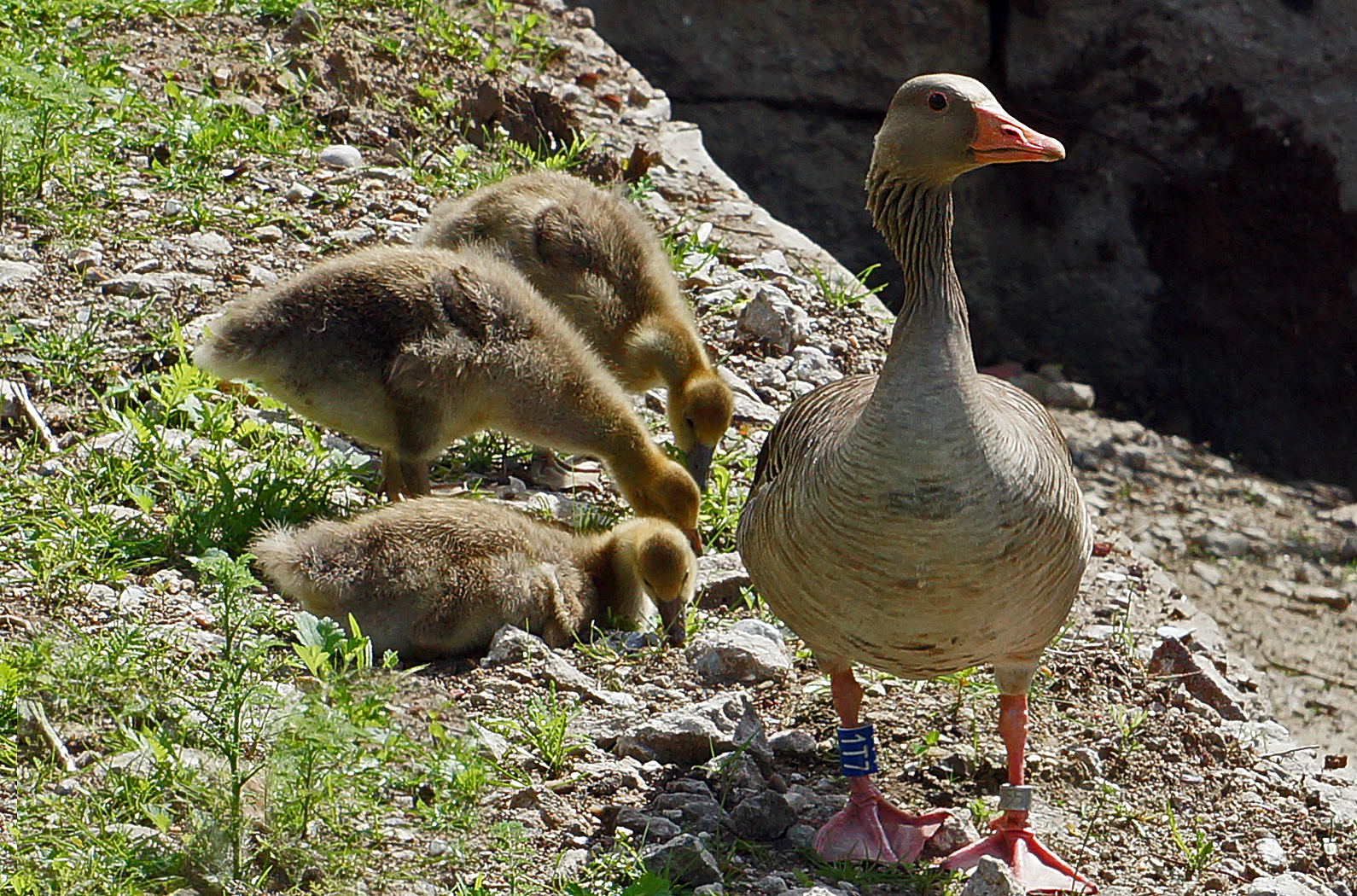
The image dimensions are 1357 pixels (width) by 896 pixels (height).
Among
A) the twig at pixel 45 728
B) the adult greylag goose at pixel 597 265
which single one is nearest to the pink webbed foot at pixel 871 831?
the twig at pixel 45 728

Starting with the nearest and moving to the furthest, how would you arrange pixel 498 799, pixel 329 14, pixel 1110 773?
pixel 498 799, pixel 1110 773, pixel 329 14

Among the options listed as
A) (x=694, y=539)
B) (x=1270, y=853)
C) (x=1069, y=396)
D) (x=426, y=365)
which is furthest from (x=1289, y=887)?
(x=1069, y=396)

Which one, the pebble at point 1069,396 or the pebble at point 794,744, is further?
the pebble at point 1069,396

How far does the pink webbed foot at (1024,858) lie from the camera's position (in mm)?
4020

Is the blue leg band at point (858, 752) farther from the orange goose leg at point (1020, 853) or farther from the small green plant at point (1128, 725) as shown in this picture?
the small green plant at point (1128, 725)

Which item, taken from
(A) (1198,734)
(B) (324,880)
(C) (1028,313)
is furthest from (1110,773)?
(C) (1028,313)

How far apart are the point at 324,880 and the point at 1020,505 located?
186 centimetres

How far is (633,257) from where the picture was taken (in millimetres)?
6375

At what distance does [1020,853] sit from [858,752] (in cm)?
51

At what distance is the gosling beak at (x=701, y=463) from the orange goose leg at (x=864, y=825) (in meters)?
1.77

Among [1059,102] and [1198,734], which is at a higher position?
[1059,102]

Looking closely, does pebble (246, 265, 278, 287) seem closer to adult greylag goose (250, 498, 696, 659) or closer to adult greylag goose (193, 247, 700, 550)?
adult greylag goose (193, 247, 700, 550)

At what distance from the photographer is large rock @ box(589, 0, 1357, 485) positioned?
9883 mm

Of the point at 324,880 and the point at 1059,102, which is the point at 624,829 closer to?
the point at 324,880
